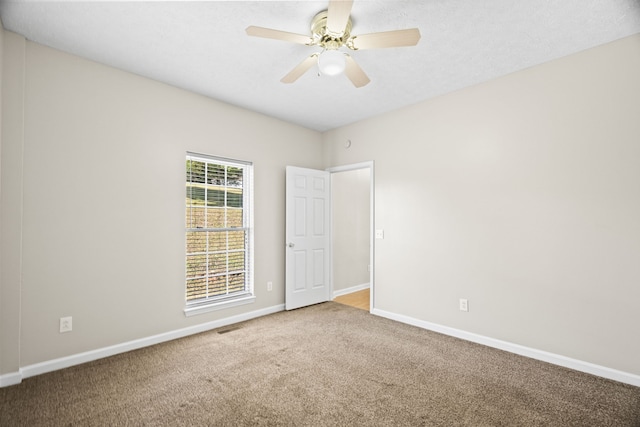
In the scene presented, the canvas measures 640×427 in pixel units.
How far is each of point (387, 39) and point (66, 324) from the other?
11.2ft

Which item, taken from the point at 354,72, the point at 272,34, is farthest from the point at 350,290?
the point at 272,34

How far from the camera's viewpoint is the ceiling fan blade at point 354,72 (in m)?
2.31

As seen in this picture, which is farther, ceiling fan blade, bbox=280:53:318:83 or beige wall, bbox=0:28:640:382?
beige wall, bbox=0:28:640:382

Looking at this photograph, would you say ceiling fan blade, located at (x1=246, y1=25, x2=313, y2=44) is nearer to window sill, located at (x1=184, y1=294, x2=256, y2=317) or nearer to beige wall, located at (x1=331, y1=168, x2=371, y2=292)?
window sill, located at (x1=184, y1=294, x2=256, y2=317)

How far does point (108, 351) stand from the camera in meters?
2.84

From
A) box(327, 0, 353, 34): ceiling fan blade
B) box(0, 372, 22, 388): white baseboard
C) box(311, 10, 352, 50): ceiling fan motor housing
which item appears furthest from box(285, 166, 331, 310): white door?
box(0, 372, 22, 388): white baseboard

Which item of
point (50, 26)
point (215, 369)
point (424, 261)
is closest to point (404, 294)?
point (424, 261)

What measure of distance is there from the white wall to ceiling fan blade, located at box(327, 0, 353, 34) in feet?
7.06

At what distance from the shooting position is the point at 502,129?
3.08 meters

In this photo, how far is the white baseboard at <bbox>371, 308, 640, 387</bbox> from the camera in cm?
242

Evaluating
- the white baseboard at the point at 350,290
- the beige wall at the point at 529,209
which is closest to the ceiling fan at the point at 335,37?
the beige wall at the point at 529,209

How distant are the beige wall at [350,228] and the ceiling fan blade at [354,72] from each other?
2.49m

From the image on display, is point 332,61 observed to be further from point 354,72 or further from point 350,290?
point 350,290

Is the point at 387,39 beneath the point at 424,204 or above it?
above
